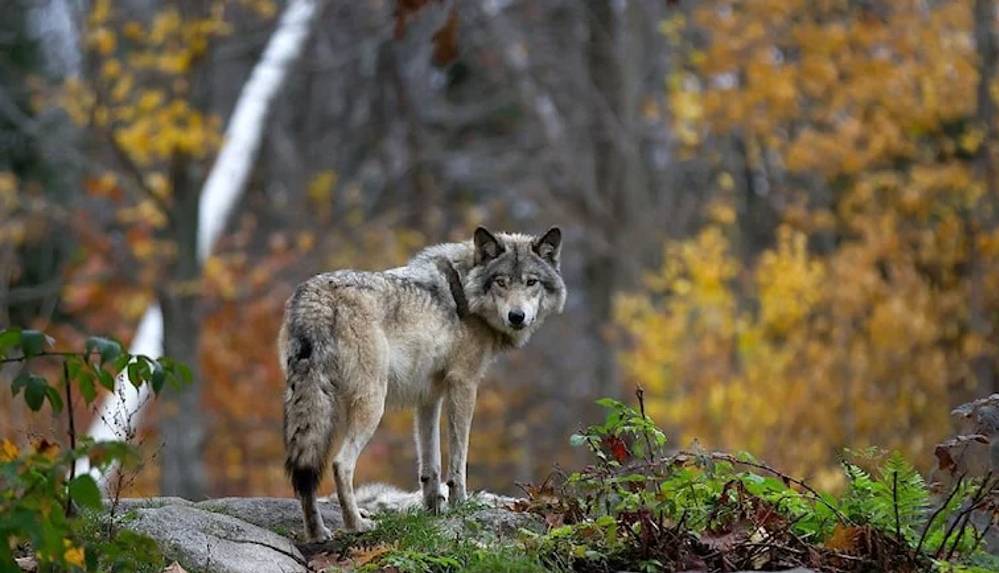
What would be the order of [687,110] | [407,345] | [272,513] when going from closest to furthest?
1. [272,513]
2. [407,345]
3. [687,110]

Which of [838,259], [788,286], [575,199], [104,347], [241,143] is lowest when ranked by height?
[104,347]

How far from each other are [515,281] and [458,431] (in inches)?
40.9

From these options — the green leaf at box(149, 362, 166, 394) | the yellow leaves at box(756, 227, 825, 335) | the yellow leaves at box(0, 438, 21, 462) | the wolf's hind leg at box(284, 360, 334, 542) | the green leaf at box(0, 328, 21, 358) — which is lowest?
the yellow leaves at box(0, 438, 21, 462)

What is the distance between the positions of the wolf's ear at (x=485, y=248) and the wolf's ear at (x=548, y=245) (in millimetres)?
311

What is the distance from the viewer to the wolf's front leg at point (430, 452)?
27.0 feet

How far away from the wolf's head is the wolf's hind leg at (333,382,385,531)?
3.84ft

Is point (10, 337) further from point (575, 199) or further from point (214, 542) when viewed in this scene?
point (575, 199)

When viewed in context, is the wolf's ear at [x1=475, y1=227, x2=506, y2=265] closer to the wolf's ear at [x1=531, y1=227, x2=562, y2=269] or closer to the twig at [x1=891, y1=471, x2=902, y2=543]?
the wolf's ear at [x1=531, y1=227, x2=562, y2=269]

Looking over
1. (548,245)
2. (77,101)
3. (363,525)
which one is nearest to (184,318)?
(77,101)

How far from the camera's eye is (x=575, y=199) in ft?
88.1

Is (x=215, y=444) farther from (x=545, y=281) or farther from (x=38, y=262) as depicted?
(x=545, y=281)

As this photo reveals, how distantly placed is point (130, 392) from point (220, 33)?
471 cm

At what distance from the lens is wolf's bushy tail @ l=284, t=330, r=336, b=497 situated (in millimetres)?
7223

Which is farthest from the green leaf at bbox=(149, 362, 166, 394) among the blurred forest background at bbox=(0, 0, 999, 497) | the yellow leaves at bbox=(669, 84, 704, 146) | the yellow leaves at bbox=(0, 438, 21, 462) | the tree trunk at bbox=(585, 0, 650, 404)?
the tree trunk at bbox=(585, 0, 650, 404)
